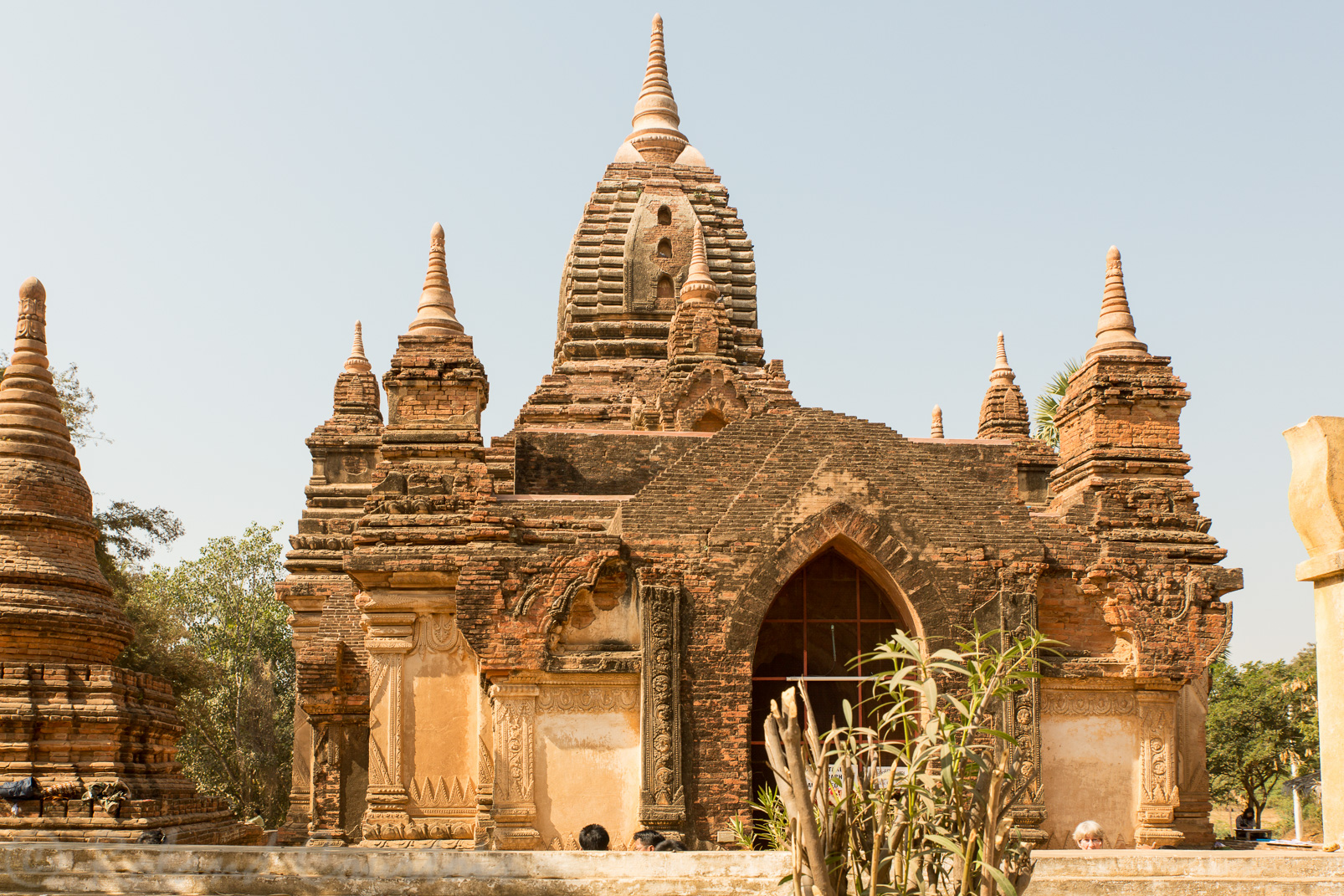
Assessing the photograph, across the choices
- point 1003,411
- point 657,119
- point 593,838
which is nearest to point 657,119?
point 657,119

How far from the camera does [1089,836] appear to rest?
42.2 ft

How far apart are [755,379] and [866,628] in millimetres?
8921

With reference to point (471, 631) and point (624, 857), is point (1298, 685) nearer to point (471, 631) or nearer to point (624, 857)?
point (471, 631)

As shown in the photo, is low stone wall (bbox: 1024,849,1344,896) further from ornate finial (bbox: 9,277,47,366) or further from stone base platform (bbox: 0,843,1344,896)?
ornate finial (bbox: 9,277,47,366)

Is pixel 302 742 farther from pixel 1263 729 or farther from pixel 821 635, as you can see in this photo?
pixel 1263 729

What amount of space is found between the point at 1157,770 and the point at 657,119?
20.4 m

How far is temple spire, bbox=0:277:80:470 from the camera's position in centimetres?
1556

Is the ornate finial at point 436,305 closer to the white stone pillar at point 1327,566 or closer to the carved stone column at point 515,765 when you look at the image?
the carved stone column at point 515,765

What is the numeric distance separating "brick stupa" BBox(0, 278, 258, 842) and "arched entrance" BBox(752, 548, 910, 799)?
21.5ft

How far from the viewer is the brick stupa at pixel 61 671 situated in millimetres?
13742

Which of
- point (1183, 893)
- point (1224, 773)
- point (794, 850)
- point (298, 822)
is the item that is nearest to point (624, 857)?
point (794, 850)

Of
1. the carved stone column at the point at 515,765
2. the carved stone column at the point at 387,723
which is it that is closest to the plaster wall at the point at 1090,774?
the carved stone column at the point at 515,765

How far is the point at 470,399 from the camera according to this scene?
1636 cm

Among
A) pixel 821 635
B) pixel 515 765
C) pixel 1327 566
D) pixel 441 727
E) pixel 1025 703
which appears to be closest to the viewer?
pixel 1327 566
